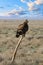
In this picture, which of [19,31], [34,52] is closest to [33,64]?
[19,31]

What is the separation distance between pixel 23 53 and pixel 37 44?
5307mm

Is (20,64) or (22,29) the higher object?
(22,29)

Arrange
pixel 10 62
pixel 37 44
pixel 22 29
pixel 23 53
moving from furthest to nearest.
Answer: pixel 37 44 < pixel 23 53 < pixel 10 62 < pixel 22 29

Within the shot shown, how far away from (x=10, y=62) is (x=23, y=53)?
4.05 meters

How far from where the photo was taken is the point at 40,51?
64.1ft

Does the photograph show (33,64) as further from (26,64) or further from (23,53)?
(23,53)

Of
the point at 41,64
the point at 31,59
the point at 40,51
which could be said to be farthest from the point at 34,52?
the point at 41,64

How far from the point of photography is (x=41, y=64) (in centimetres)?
1475

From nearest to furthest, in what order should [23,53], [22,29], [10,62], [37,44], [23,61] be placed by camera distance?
[22,29]
[10,62]
[23,61]
[23,53]
[37,44]

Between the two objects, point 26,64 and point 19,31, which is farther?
point 26,64

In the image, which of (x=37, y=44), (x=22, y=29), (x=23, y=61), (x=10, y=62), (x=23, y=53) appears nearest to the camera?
(x=22, y=29)

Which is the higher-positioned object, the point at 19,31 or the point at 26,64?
the point at 19,31

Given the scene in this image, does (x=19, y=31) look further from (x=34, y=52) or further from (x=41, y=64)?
(x=34, y=52)

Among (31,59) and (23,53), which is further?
(23,53)
